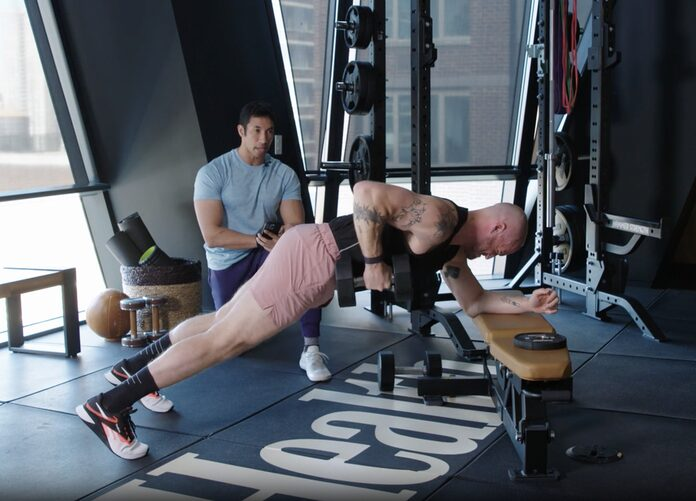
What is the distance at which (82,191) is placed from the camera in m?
4.77

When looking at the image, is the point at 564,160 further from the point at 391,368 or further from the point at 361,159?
the point at 391,368

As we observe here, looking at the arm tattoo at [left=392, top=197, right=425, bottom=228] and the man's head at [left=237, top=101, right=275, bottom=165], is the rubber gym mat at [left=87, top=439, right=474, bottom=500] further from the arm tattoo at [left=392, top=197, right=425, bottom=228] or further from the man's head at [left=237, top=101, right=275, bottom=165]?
the man's head at [left=237, top=101, right=275, bottom=165]

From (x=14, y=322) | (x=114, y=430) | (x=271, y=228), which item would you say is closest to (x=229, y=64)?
(x=271, y=228)

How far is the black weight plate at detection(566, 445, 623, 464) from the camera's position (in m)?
2.58

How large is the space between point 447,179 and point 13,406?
11.9ft

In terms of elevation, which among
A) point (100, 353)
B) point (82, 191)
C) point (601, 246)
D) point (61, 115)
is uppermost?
point (61, 115)

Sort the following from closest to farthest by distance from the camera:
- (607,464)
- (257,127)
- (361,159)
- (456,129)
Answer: (607,464) → (257,127) → (361,159) → (456,129)

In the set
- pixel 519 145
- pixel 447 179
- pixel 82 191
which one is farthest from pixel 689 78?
pixel 82 191

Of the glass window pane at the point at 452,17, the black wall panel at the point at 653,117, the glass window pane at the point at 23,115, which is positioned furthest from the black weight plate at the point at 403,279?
the glass window pane at the point at 452,17

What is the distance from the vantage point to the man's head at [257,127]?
363cm

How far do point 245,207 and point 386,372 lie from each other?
109 centimetres

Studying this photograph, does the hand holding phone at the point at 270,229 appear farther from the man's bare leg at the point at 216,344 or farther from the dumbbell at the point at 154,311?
the man's bare leg at the point at 216,344

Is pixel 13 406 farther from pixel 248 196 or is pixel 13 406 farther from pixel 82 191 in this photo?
pixel 82 191

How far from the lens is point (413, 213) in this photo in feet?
8.55
